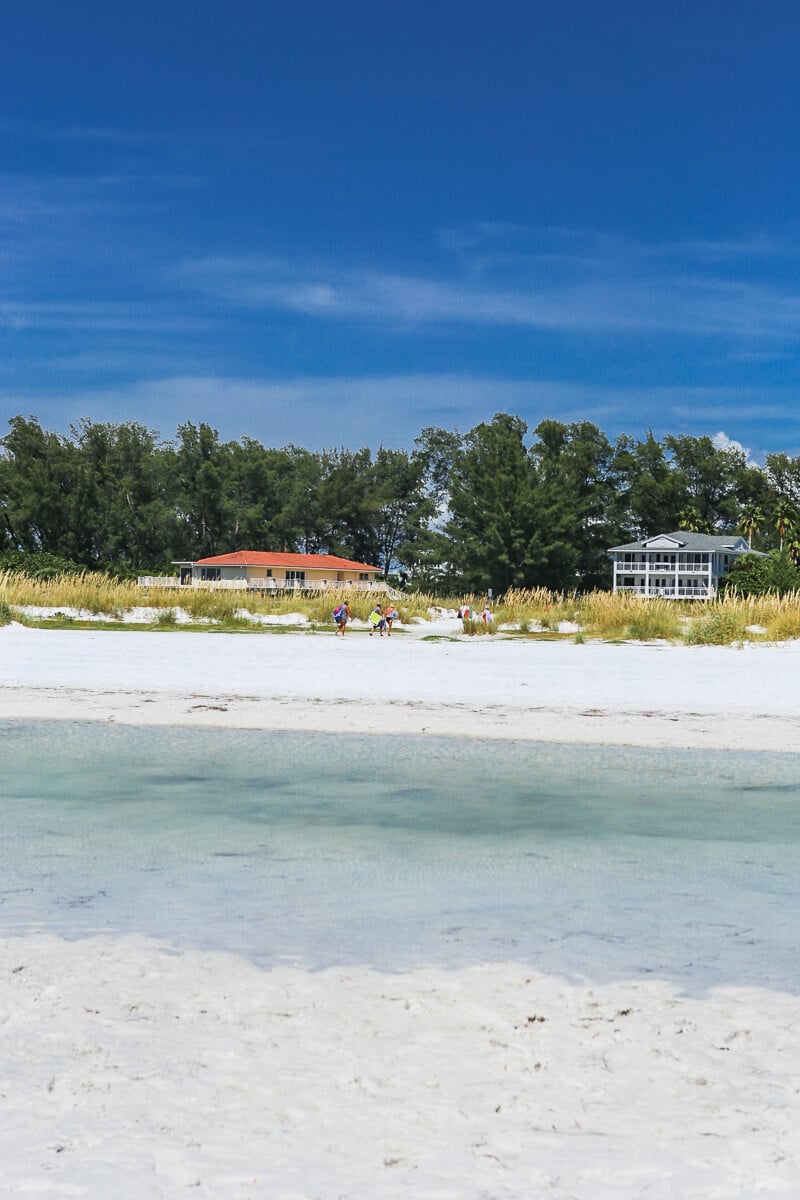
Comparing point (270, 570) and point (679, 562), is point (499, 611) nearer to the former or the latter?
point (679, 562)

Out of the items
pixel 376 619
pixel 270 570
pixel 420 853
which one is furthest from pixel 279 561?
pixel 420 853

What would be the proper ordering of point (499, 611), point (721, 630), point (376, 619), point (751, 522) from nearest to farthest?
point (721, 630), point (376, 619), point (499, 611), point (751, 522)

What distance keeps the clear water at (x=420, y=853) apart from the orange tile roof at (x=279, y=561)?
74282 mm

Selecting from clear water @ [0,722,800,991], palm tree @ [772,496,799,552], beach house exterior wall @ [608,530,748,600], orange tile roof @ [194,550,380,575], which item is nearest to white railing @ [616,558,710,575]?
beach house exterior wall @ [608,530,748,600]

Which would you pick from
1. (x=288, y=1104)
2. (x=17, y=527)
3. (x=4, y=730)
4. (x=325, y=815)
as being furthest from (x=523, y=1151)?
(x=17, y=527)

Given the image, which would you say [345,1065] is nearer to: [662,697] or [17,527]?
[662,697]

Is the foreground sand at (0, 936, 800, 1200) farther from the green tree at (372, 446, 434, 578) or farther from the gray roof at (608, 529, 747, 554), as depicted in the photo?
the green tree at (372, 446, 434, 578)

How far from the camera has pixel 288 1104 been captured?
3625mm

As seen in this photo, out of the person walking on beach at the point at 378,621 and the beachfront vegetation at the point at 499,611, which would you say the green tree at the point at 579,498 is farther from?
the person walking on beach at the point at 378,621

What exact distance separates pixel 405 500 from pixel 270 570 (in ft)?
72.9

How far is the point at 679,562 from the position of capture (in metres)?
85.8

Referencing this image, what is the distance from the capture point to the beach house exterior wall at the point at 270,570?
8294 cm

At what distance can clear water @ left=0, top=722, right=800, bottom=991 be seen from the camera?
549 centimetres

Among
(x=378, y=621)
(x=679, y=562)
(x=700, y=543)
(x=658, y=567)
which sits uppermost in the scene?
(x=700, y=543)
